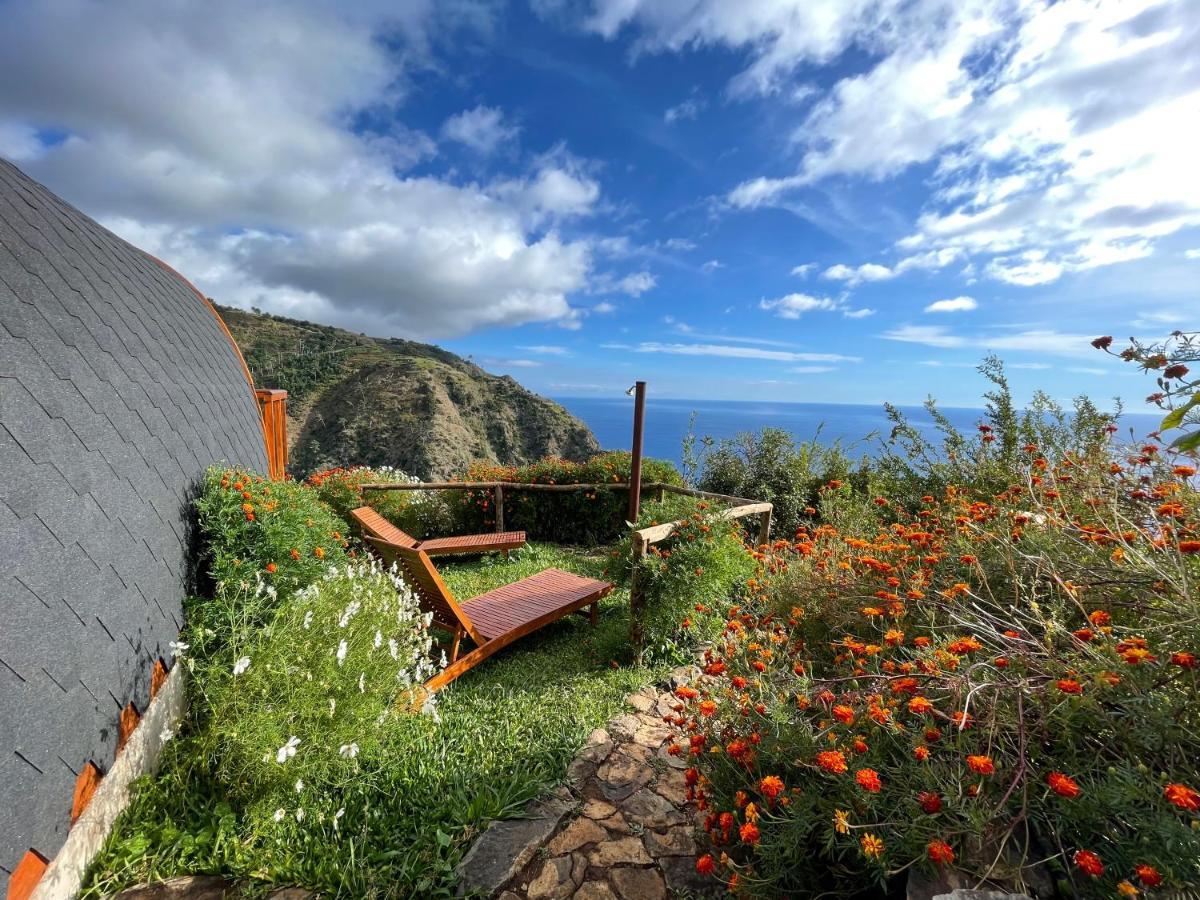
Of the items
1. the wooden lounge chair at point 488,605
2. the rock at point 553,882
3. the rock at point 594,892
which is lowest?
the rock at point 553,882

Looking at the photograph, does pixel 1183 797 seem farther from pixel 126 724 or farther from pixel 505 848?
pixel 126 724

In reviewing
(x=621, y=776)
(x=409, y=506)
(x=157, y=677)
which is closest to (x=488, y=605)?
(x=621, y=776)

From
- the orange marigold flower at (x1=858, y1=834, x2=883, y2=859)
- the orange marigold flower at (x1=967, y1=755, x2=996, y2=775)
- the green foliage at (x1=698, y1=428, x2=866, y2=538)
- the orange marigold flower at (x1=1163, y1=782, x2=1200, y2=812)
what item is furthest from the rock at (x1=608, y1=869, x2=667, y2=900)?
the green foliage at (x1=698, y1=428, x2=866, y2=538)

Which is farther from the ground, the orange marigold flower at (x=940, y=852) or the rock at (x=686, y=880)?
the orange marigold flower at (x=940, y=852)

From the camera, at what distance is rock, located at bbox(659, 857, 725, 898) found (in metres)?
2.06

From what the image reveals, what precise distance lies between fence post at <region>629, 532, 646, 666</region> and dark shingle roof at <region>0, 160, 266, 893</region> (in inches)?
114

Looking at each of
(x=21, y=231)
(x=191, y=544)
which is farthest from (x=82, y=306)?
(x=191, y=544)

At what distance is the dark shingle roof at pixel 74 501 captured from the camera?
5.73ft

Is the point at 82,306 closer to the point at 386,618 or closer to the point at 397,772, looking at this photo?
the point at 386,618

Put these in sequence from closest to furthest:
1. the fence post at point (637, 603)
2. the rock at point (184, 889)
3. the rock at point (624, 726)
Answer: the rock at point (184, 889)
the rock at point (624, 726)
the fence post at point (637, 603)

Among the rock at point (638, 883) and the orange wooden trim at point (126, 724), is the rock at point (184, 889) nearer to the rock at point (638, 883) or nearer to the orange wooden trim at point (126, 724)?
the orange wooden trim at point (126, 724)

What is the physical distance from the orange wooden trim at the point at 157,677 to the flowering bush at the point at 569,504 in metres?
5.80

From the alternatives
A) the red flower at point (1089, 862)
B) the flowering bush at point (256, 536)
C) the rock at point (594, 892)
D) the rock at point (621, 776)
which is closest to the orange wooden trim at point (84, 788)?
the flowering bush at point (256, 536)

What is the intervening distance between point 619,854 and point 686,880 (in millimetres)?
297
